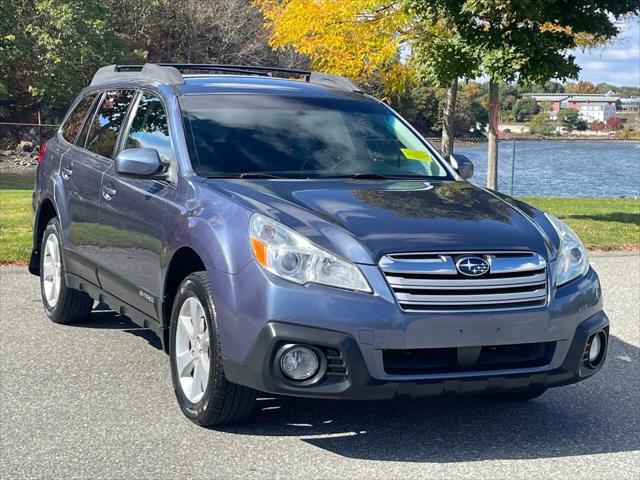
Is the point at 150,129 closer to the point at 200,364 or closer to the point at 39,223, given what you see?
the point at 200,364

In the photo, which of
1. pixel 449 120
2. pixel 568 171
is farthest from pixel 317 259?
pixel 568 171

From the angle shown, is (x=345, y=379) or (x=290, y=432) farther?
(x=290, y=432)

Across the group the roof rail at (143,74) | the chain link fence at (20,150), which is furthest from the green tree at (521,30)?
the chain link fence at (20,150)

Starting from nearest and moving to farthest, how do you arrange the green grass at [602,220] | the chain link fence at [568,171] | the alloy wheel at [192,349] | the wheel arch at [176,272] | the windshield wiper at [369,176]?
the alloy wheel at [192,349]
the wheel arch at [176,272]
the windshield wiper at [369,176]
the green grass at [602,220]
the chain link fence at [568,171]

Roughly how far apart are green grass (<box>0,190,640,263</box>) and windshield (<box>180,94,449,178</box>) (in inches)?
204

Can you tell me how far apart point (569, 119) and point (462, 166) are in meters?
30.0

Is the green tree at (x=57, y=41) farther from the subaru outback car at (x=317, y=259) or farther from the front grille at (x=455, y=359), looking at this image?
the front grille at (x=455, y=359)

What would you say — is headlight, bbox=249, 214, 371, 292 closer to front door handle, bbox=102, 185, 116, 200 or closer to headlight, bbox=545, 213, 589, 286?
headlight, bbox=545, 213, 589, 286

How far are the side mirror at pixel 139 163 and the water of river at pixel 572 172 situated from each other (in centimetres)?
1651

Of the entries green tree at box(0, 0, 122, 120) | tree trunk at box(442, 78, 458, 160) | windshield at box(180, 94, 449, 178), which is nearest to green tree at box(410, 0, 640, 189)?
tree trunk at box(442, 78, 458, 160)

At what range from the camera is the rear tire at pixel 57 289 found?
22.8 feet

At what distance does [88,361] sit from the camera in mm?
6094

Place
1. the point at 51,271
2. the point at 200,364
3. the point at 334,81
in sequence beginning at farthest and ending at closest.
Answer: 1. the point at 51,271
2. the point at 334,81
3. the point at 200,364

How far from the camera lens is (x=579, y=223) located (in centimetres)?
1452
